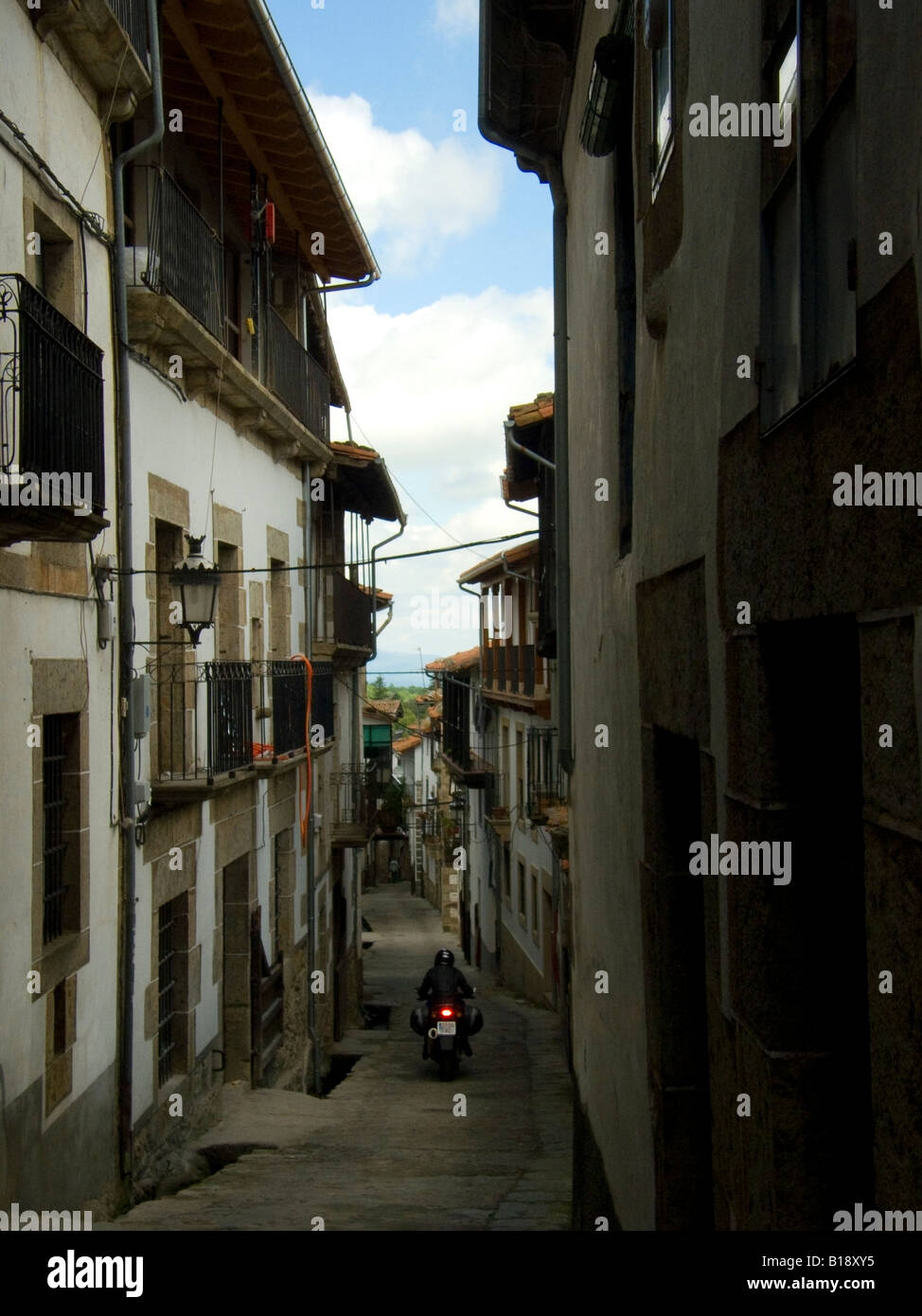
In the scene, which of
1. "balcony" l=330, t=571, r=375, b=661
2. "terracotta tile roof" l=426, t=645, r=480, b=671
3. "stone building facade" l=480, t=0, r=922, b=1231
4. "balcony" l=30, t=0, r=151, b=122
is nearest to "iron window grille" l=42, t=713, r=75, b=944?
"stone building facade" l=480, t=0, r=922, b=1231

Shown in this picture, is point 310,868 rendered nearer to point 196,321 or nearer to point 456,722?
point 196,321

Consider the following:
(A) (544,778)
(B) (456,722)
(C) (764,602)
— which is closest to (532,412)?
(A) (544,778)

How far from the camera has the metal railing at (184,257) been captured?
10.1 m

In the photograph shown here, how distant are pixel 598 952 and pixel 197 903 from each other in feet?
16.4

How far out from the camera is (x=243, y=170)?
46.6ft

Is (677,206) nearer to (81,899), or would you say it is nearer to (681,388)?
(681,388)

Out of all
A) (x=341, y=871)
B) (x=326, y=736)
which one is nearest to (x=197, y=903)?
(x=326, y=736)

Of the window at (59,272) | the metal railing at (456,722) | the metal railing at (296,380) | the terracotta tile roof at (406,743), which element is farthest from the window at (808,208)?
the terracotta tile roof at (406,743)

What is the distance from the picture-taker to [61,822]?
8469mm

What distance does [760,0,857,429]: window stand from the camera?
99.8 inches

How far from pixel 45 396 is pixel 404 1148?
6.91 metres

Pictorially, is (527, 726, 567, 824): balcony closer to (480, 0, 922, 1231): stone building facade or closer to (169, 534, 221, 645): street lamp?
(169, 534, 221, 645): street lamp

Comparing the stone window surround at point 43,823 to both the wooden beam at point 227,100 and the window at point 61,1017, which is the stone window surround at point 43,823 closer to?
the window at point 61,1017

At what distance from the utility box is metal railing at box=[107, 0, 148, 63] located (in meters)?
4.18
